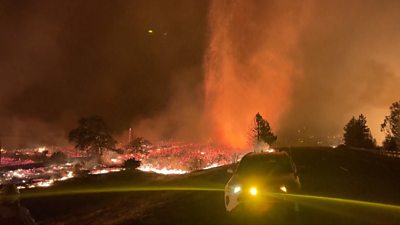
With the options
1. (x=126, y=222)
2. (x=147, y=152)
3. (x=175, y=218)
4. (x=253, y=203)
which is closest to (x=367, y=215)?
(x=253, y=203)

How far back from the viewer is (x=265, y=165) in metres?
15.2

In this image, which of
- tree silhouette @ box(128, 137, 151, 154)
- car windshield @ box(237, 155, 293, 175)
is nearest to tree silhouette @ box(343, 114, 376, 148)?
tree silhouette @ box(128, 137, 151, 154)

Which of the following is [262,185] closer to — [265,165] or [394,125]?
[265,165]

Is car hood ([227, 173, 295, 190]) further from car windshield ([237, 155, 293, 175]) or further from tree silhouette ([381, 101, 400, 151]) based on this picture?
tree silhouette ([381, 101, 400, 151])

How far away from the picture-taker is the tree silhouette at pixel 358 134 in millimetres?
115787

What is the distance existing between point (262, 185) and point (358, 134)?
11036cm

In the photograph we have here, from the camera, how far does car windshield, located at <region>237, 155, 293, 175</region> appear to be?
48.7ft

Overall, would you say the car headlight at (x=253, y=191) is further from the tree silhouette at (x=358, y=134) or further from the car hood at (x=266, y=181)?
the tree silhouette at (x=358, y=134)

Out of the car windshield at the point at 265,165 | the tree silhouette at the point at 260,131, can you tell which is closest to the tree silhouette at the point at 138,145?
the tree silhouette at the point at 260,131

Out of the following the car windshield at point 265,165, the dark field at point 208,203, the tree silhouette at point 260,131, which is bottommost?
the dark field at point 208,203

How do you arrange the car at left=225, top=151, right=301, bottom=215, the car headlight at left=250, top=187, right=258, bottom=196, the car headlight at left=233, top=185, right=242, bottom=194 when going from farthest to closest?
the car headlight at left=233, top=185, right=242, bottom=194 < the car headlight at left=250, top=187, right=258, bottom=196 < the car at left=225, top=151, right=301, bottom=215

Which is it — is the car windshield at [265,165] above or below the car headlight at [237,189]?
above

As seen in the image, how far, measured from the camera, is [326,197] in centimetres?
2014

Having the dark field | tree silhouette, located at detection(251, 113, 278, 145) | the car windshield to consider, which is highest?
tree silhouette, located at detection(251, 113, 278, 145)
